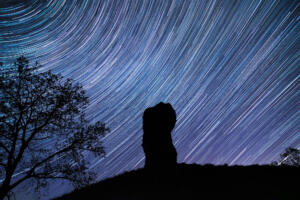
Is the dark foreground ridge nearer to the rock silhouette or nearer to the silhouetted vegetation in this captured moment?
the silhouetted vegetation

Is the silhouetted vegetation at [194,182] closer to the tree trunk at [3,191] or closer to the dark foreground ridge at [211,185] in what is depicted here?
the dark foreground ridge at [211,185]

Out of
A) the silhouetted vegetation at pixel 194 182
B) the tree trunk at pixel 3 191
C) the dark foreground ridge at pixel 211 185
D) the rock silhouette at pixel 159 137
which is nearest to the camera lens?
the dark foreground ridge at pixel 211 185

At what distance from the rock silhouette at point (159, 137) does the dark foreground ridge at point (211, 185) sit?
169cm

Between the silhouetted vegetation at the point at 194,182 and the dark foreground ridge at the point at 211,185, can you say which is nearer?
the dark foreground ridge at the point at 211,185

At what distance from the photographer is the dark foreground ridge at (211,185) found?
7.20 meters

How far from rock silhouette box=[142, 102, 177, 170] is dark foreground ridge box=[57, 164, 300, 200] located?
1691mm

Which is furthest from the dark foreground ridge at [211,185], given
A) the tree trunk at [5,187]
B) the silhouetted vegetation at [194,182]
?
the tree trunk at [5,187]

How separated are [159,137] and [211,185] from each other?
609 centimetres

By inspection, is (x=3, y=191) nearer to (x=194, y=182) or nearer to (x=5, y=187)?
(x=5, y=187)

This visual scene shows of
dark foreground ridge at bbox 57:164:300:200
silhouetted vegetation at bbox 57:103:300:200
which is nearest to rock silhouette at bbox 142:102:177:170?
silhouetted vegetation at bbox 57:103:300:200

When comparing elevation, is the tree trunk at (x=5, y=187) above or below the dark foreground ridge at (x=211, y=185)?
above

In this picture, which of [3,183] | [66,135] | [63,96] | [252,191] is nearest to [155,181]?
[252,191]

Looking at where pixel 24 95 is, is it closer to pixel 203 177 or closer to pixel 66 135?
pixel 66 135

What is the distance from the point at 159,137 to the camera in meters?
14.1
